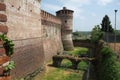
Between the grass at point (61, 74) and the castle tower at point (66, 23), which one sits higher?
the castle tower at point (66, 23)

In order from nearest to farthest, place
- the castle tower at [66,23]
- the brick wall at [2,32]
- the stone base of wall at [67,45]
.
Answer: the brick wall at [2,32] → the castle tower at [66,23] → the stone base of wall at [67,45]

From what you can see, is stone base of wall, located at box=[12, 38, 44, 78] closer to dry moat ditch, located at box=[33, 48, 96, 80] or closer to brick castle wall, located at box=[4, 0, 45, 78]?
brick castle wall, located at box=[4, 0, 45, 78]

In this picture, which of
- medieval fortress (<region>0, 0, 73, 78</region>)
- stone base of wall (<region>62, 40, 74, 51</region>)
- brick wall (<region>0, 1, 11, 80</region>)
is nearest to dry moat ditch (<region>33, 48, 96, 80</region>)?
medieval fortress (<region>0, 0, 73, 78</region>)

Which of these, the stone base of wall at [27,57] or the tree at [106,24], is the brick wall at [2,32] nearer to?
the stone base of wall at [27,57]

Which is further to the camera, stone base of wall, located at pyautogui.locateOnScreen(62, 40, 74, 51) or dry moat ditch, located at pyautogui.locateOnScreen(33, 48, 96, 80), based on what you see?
stone base of wall, located at pyautogui.locateOnScreen(62, 40, 74, 51)

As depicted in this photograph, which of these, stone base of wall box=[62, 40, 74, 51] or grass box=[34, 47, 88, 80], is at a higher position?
stone base of wall box=[62, 40, 74, 51]

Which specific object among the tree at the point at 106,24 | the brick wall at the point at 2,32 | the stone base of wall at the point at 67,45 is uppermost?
the tree at the point at 106,24

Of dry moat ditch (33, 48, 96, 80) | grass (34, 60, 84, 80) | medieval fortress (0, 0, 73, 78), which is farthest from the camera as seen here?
dry moat ditch (33, 48, 96, 80)

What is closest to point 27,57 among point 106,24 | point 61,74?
point 61,74

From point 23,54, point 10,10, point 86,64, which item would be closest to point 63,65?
point 86,64

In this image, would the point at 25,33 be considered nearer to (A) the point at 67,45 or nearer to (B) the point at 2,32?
(B) the point at 2,32

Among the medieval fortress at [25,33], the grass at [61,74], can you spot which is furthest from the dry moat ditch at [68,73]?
the medieval fortress at [25,33]

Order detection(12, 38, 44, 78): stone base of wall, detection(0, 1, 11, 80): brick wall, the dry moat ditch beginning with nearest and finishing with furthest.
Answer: detection(0, 1, 11, 80): brick wall < detection(12, 38, 44, 78): stone base of wall < the dry moat ditch

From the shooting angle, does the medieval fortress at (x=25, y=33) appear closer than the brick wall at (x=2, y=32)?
No
